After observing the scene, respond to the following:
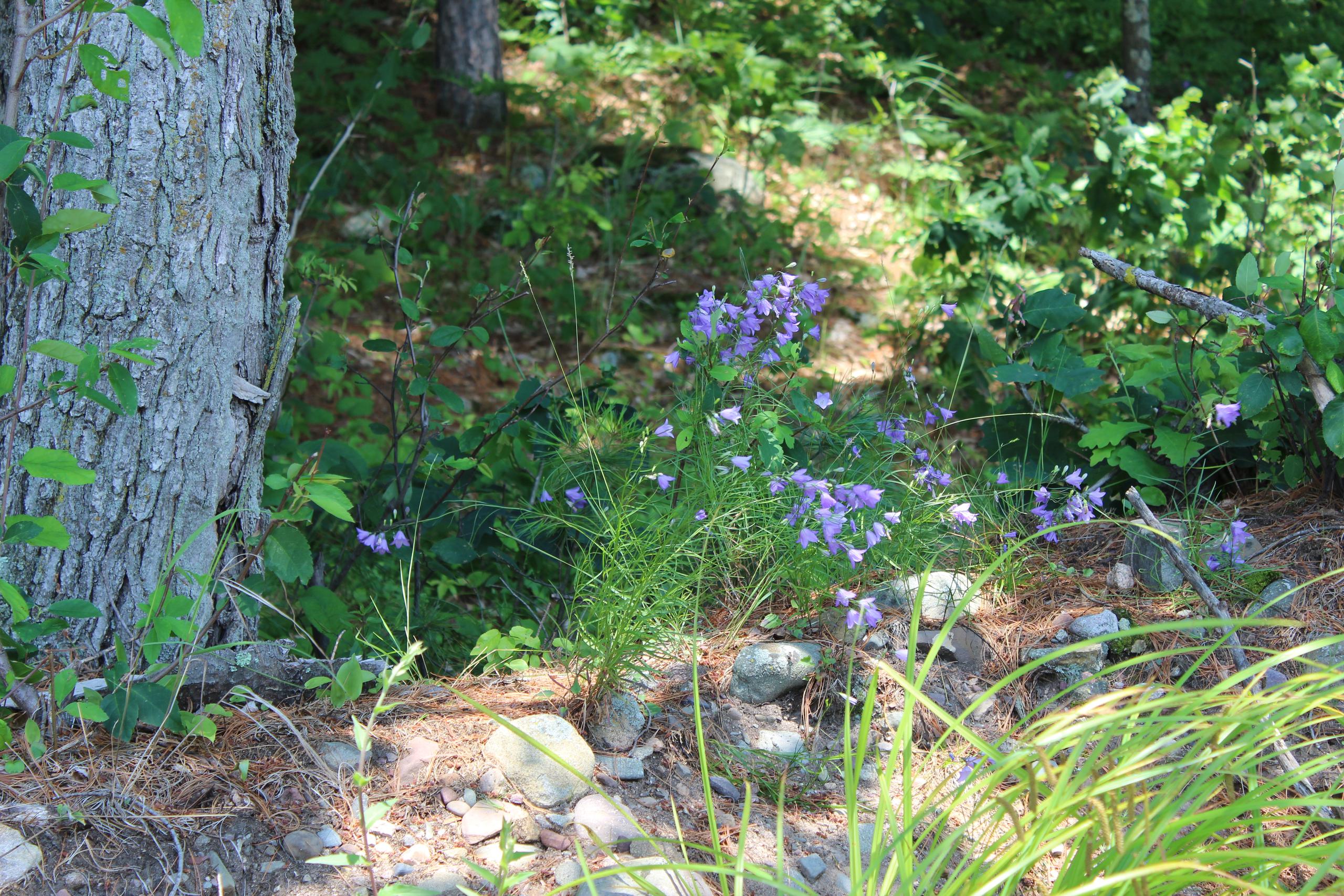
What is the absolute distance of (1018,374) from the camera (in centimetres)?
283

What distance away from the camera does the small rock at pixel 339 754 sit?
178 cm

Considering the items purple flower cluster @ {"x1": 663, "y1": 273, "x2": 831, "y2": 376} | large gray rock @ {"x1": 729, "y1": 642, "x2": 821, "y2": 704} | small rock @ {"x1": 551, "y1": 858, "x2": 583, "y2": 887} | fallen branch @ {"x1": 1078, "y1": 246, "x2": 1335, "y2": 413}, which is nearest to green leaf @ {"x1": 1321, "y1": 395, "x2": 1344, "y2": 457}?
fallen branch @ {"x1": 1078, "y1": 246, "x2": 1335, "y2": 413}

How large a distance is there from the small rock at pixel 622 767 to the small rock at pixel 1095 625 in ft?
3.50

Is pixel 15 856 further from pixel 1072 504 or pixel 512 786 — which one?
pixel 1072 504

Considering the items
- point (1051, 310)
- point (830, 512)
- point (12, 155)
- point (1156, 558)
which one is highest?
point (12, 155)

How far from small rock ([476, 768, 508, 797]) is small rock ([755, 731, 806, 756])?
53 cm

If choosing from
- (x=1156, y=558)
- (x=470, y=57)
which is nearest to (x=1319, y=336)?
(x=1156, y=558)

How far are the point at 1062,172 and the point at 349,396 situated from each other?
338 cm

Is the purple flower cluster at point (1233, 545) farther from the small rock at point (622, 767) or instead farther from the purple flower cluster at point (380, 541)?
the purple flower cluster at point (380, 541)

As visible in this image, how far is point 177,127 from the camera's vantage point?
6.17ft

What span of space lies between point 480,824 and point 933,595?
1.19 metres

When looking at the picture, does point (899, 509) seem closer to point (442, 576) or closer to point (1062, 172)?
point (442, 576)

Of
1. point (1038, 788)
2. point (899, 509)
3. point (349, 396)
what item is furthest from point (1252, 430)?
point (349, 396)

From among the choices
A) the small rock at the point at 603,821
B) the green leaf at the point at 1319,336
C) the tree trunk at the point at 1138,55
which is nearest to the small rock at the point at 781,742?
the small rock at the point at 603,821
